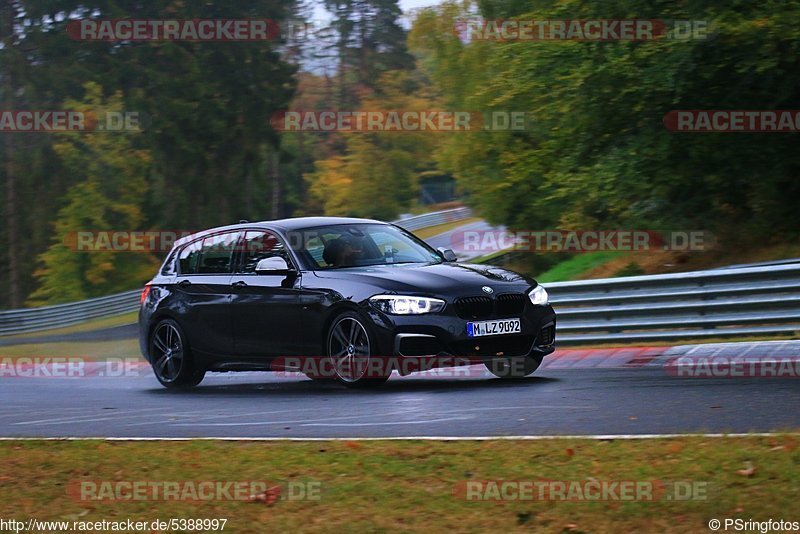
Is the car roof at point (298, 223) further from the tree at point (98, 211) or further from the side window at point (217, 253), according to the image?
the tree at point (98, 211)

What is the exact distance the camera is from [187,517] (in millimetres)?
5965

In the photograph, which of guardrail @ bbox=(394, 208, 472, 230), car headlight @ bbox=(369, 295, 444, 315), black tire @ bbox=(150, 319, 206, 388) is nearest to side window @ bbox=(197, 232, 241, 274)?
black tire @ bbox=(150, 319, 206, 388)

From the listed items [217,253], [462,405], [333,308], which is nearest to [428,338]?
[333,308]

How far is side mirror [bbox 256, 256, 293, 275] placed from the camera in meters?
11.7

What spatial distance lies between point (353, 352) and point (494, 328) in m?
1.30

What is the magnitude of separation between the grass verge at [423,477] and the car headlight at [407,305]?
9.65 ft

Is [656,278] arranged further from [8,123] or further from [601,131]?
[8,123]

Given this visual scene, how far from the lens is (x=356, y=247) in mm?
11844

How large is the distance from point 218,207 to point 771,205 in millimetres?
39711

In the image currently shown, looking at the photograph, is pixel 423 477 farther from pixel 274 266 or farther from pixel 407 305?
pixel 274 266

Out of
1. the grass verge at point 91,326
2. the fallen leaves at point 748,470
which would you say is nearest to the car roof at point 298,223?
the fallen leaves at point 748,470

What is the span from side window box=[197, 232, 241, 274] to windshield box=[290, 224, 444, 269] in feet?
3.14

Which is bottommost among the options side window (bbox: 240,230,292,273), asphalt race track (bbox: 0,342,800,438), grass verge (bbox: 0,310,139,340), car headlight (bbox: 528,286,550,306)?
grass verge (bbox: 0,310,139,340)

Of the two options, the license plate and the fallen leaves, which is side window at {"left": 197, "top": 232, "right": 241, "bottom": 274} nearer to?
the license plate
